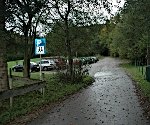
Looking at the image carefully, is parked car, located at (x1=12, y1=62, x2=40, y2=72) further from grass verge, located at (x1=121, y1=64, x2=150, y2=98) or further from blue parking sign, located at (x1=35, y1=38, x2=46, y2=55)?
blue parking sign, located at (x1=35, y1=38, x2=46, y2=55)

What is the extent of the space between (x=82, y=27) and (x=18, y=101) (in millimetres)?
10624

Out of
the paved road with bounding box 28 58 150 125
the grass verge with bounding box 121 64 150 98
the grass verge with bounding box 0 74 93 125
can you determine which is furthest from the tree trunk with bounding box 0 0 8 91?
the grass verge with bounding box 121 64 150 98

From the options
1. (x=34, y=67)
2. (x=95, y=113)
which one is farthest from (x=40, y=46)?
(x=34, y=67)

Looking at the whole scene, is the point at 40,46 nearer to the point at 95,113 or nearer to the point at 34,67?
the point at 95,113

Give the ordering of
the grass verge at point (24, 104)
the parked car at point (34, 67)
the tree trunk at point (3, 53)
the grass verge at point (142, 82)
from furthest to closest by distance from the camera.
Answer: the parked car at point (34, 67) < the grass verge at point (142, 82) < the tree trunk at point (3, 53) < the grass verge at point (24, 104)

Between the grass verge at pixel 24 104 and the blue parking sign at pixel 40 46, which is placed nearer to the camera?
the grass verge at pixel 24 104

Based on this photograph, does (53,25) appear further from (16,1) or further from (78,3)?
(16,1)

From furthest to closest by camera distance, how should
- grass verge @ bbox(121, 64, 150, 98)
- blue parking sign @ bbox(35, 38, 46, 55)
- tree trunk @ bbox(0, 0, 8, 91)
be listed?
grass verge @ bbox(121, 64, 150, 98)
blue parking sign @ bbox(35, 38, 46, 55)
tree trunk @ bbox(0, 0, 8, 91)

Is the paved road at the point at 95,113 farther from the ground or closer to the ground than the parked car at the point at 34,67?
farther from the ground

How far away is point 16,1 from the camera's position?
14.3m

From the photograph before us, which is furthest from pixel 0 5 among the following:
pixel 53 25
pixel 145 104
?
pixel 53 25

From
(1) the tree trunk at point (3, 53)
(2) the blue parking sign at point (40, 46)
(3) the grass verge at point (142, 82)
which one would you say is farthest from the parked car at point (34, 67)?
(1) the tree trunk at point (3, 53)

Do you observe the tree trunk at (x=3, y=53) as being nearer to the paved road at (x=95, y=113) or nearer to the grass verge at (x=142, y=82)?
the paved road at (x=95, y=113)

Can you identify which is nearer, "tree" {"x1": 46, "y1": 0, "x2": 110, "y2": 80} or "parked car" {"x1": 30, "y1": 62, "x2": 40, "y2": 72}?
"tree" {"x1": 46, "y1": 0, "x2": 110, "y2": 80}
